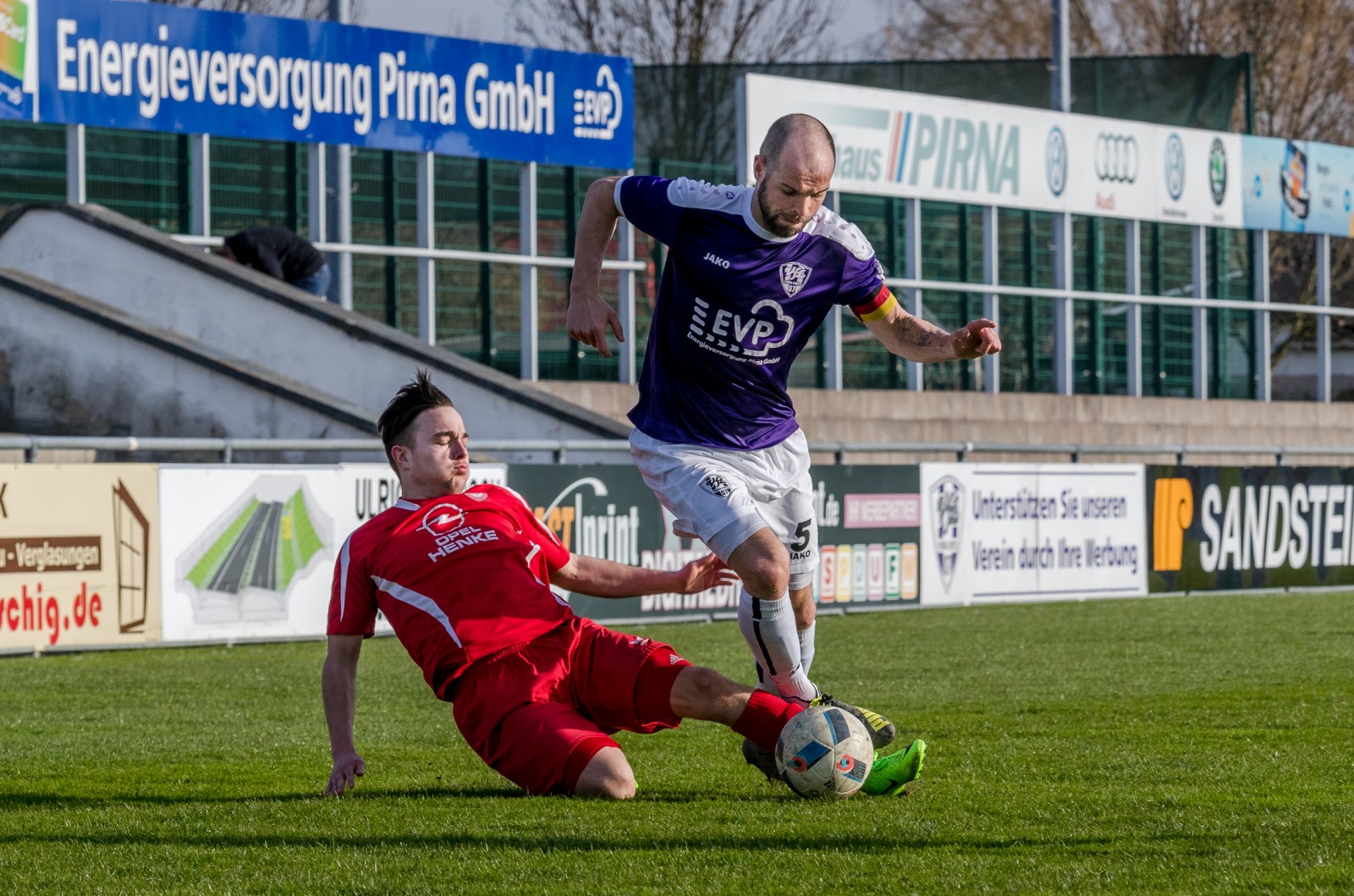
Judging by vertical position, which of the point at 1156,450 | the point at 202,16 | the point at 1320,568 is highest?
the point at 202,16

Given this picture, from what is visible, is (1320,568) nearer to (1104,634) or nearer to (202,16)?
(1104,634)

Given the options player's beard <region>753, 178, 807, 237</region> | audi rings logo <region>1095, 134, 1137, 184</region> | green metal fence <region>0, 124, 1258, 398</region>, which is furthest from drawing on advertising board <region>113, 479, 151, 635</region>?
audi rings logo <region>1095, 134, 1137, 184</region>

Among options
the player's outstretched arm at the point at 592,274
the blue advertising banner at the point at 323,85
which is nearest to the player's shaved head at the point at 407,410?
the player's outstretched arm at the point at 592,274

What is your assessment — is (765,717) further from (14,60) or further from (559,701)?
(14,60)

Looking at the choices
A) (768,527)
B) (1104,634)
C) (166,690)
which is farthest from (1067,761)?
(1104,634)

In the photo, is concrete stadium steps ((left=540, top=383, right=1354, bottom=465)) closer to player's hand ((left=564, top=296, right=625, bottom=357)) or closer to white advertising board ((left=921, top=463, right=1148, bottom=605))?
white advertising board ((left=921, top=463, right=1148, bottom=605))

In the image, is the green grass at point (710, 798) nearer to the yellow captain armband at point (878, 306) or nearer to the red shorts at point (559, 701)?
the red shorts at point (559, 701)

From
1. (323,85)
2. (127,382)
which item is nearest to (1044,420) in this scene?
(323,85)

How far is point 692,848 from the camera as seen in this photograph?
16.4 feet

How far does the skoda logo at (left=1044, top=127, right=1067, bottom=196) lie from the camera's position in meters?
24.7

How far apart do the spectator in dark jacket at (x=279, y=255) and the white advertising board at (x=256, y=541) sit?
4.88 m

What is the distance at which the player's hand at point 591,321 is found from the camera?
627 cm

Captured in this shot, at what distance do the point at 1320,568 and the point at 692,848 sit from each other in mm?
15938

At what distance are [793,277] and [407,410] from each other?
1356mm
